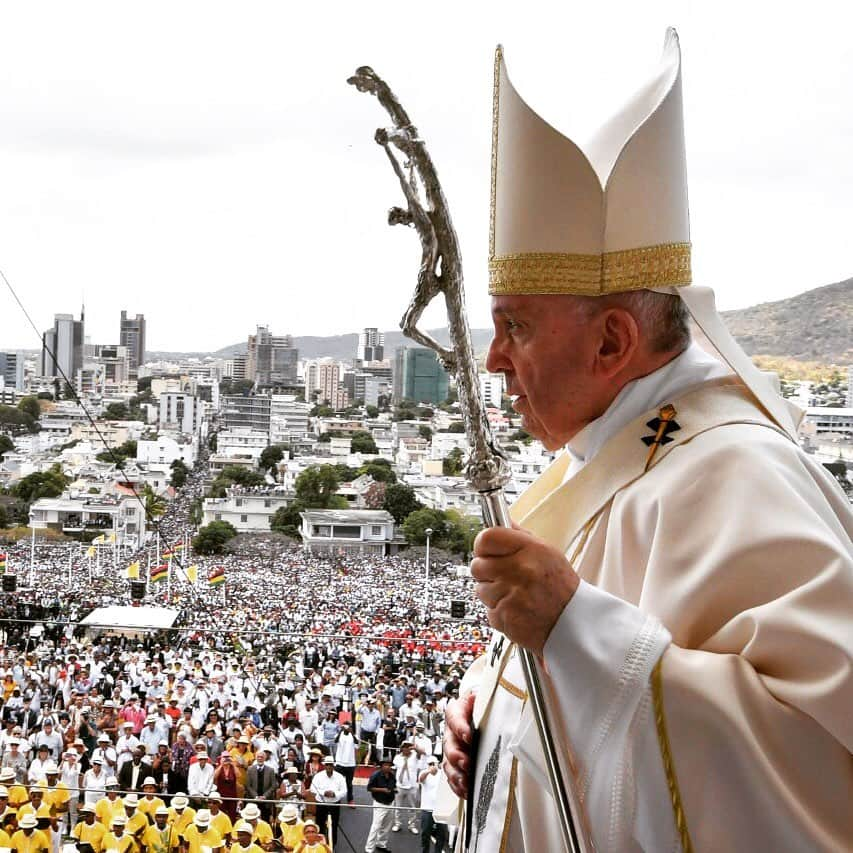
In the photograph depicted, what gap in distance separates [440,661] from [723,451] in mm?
7778

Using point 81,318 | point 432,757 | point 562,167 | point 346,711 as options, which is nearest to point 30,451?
point 81,318

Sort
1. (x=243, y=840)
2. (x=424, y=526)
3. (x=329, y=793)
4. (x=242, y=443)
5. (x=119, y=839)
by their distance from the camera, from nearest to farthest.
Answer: (x=243, y=840) → (x=119, y=839) → (x=329, y=793) → (x=424, y=526) → (x=242, y=443)

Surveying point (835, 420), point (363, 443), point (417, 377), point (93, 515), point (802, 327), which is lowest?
point (93, 515)

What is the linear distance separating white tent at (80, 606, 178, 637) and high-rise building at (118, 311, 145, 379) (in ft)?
8.01

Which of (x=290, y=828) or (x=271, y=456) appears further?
(x=271, y=456)

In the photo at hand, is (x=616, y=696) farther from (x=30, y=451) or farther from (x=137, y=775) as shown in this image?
(x=30, y=451)

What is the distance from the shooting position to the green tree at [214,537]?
401 inches

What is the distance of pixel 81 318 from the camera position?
10.5m

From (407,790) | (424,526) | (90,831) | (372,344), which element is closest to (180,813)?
(90,831)

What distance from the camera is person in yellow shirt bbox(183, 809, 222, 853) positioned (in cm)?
386

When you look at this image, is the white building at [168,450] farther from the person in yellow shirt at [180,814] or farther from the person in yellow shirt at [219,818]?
the person in yellow shirt at [219,818]

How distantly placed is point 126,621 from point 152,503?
1.40m

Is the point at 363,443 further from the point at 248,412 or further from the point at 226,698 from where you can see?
the point at 226,698

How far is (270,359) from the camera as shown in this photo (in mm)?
10008
